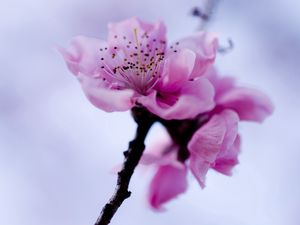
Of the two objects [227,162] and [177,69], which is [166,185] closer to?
[227,162]

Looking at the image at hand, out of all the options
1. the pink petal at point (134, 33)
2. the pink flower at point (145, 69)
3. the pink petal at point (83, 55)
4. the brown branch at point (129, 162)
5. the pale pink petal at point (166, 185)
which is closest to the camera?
the brown branch at point (129, 162)

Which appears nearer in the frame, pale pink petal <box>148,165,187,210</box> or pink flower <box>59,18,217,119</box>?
pink flower <box>59,18,217,119</box>

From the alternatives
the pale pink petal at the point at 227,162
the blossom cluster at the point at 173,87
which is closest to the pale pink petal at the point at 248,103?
the blossom cluster at the point at 173,87

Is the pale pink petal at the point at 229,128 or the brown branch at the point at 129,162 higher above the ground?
the brown branch at the point at 129,162

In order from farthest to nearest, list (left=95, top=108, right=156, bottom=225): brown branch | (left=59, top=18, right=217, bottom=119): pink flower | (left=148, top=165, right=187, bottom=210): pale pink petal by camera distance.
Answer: (left=148, top=165, right=187, bottom=210): pale pink petal
(left=59, top=18, right=217, bottom=119): pink flower
(left=95, top=108, right=156, bottom=225): brown branch

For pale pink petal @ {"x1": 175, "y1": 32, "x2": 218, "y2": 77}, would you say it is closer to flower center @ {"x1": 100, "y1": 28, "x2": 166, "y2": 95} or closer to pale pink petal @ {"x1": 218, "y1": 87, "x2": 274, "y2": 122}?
flower center @ {"x1": 100, "y1": 28, "x2": 166, "y2": 95}

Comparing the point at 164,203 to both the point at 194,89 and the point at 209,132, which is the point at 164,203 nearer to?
the point at 209,132

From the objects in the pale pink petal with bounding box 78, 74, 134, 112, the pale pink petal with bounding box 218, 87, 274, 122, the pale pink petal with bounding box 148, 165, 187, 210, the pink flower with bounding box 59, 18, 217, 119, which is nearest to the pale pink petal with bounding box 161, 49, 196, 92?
the pink flower with bounding box 59, 18, 217, 119

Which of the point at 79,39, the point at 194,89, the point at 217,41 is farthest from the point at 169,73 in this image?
the point at 79,39

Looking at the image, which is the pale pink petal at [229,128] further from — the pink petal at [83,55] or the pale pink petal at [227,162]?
the pink petal at [83,55]
